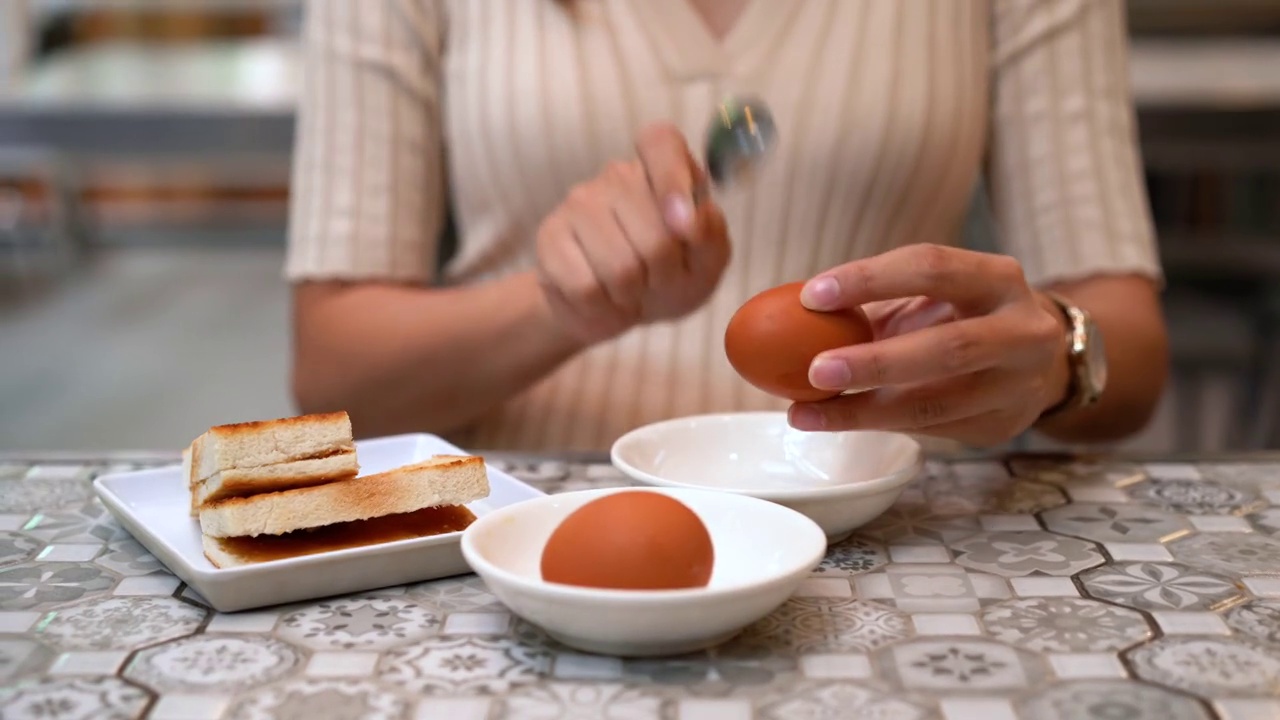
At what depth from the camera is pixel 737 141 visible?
103 cm

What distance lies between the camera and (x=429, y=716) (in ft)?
1.78

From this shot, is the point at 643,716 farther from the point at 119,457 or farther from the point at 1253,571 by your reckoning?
the point at 119,457

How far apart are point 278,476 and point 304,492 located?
0.02 m

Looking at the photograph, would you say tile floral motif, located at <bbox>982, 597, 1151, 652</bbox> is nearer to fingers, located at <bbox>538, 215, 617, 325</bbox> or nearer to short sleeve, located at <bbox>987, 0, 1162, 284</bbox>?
fingers, located at <bbox>538, 215, 617, 325</bbox>

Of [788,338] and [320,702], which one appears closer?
[320,702]

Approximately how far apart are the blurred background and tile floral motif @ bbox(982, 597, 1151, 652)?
1.05m

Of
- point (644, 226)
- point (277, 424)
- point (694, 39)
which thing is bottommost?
point (277, 424)

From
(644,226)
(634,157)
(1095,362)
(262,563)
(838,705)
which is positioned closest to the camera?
(838,705)

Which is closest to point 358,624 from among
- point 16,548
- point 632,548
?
point 632,548

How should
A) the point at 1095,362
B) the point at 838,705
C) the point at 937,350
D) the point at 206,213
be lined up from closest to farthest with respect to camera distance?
the point at 838,705 → the point at 937,350 → the point at 1095,362 → the point at 206,213

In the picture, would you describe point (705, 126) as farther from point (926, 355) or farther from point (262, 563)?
point (262, 563)

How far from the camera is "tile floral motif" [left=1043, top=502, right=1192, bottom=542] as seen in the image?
2.57ft

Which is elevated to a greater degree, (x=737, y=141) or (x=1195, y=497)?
(x=737, y=141)

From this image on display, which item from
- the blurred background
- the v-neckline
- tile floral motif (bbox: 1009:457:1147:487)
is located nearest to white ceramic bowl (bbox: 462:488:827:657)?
tile floral motif (bbox: 1009:457:1147:487)
